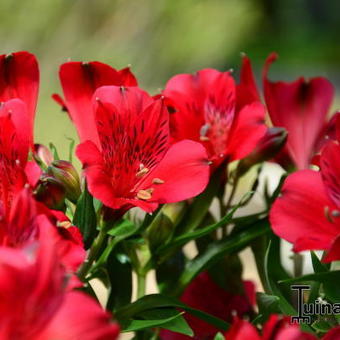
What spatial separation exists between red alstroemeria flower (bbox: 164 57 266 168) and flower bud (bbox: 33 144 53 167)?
74 millimetres

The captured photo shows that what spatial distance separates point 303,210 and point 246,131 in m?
0.09

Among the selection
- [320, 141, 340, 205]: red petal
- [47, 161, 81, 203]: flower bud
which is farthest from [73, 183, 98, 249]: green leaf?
[320, 141, 340, 205]: red petal

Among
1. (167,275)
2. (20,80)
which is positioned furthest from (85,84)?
(167,275)

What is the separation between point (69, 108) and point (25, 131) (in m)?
0.08

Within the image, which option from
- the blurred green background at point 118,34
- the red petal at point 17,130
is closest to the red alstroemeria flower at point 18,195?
the red petal at point 17,130

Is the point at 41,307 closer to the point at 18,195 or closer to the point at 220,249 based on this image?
the point at 18,195

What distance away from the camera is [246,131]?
1.64ft

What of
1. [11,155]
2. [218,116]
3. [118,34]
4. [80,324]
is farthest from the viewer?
[118,34]

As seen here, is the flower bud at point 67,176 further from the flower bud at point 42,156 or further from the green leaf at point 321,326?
the green leaf at point 321,326

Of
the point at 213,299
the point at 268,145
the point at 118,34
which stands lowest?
the point at 118,34

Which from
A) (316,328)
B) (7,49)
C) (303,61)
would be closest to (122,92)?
(316,328)

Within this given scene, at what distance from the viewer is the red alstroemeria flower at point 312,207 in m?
0.41

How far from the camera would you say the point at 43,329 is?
273mm

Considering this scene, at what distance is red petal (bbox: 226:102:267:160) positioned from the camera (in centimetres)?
49
